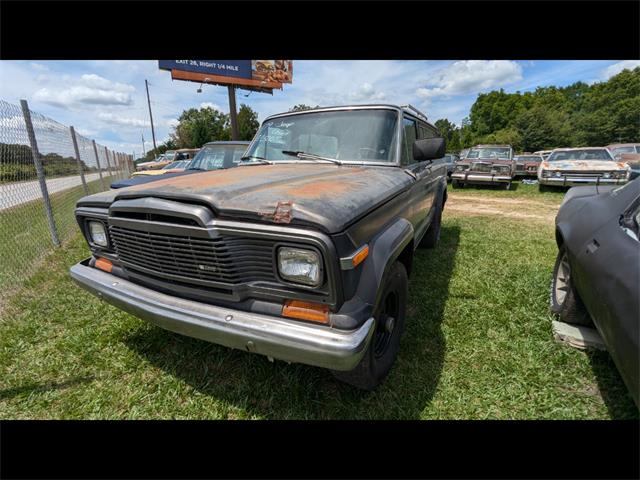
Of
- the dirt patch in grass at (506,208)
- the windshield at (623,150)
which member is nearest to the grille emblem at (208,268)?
the dirt patch in grass at (506,208)

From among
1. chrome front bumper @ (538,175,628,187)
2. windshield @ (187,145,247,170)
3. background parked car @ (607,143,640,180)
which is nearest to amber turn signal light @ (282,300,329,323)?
windshield @ (187,145,247,170)

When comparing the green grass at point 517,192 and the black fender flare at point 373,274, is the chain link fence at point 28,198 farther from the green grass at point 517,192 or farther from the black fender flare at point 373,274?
the green grass at point 517,192

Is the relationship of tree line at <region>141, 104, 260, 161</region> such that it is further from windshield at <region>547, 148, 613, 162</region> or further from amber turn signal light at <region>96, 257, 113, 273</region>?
amber turn signal light at <region>96, 257, 113, 273</region>

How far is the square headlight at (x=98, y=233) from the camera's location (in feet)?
7.80

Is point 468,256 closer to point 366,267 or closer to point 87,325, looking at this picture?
point 366,267

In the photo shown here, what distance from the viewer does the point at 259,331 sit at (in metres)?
1.57

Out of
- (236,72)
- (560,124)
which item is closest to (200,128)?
(236,72)

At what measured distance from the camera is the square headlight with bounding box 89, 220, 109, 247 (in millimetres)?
2378

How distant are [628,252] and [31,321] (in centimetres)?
482

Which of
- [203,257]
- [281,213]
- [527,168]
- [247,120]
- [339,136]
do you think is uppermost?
[247,120]

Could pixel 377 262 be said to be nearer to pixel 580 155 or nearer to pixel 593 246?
pixel 593 246

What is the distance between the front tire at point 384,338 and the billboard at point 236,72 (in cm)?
1918

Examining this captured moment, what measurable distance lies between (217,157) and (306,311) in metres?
6.23

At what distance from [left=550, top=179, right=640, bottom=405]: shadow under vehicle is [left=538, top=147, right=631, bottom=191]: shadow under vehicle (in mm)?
9842
